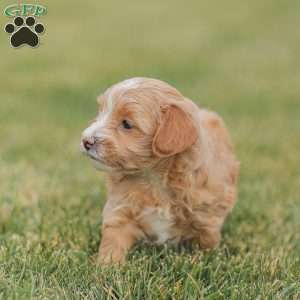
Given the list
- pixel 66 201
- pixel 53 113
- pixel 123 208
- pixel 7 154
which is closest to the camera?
pixel 123 208

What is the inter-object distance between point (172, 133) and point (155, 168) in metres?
0.33

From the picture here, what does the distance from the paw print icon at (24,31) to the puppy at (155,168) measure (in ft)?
1.87

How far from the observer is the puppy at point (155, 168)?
386cm

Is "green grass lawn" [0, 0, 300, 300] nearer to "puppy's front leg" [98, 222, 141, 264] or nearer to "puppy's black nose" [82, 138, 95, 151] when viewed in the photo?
"puppy's front leg" [98, 222, 141, 264]

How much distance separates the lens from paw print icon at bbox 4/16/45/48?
4.14 metres

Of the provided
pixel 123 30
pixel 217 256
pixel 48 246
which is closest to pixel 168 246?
pixel 217 256

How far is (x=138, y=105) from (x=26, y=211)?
1.69 m

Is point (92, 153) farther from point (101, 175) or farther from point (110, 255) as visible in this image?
point (101, 175)

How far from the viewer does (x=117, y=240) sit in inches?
168

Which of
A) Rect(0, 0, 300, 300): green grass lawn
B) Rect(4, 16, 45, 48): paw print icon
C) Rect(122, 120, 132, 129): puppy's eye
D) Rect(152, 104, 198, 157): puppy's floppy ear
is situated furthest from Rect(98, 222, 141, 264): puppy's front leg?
Rect(4, 16, 45, 48): paw print icon

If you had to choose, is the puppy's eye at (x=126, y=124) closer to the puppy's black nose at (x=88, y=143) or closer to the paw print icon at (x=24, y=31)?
the puppy's black nose at (x=88, y=143)

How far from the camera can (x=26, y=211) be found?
16.9ft

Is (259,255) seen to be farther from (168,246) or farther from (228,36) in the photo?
(228,36)

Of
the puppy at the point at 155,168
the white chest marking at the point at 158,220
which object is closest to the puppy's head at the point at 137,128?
the puppy at the point at 155,168
